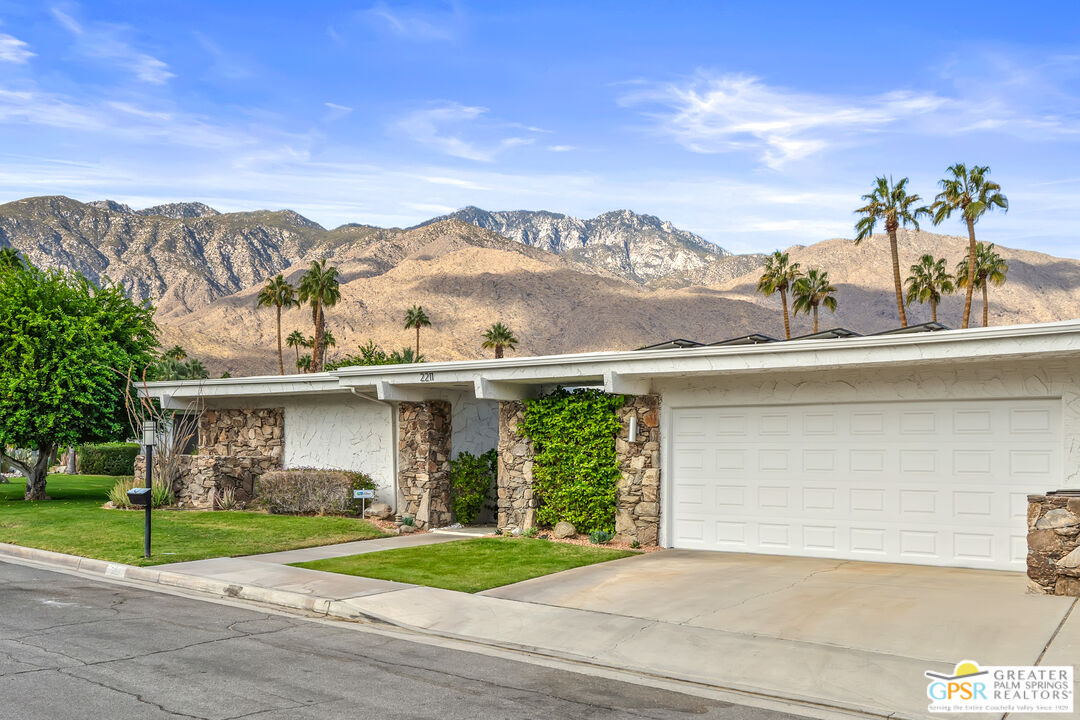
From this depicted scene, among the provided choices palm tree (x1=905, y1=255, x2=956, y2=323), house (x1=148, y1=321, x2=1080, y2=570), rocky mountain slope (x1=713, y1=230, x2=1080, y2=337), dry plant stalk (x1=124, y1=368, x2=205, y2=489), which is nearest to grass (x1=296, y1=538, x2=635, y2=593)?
house (x1=148, y1=321, x2=1080, y2=570)

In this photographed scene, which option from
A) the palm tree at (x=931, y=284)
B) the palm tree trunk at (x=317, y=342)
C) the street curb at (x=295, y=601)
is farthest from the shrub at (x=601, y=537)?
the palm tree at (x=931, y=284)

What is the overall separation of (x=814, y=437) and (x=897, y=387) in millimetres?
1532

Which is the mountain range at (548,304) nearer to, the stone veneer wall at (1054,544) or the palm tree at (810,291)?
the palm tree at (810,291)

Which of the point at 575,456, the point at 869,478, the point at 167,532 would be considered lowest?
the point at 167,532

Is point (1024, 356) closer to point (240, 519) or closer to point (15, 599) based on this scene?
point (15, 599)

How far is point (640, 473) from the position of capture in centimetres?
1631

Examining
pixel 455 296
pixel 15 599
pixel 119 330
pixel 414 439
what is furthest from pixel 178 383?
pixel 455 296

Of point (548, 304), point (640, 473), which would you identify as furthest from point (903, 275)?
point (640, 473)

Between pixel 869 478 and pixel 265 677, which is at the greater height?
pixel 869 478

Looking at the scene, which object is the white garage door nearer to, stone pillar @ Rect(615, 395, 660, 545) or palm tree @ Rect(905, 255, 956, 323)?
stone pillar @ Rect(615, 395, 660, 545)

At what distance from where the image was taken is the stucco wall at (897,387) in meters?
12.6

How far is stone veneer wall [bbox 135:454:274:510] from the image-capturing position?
22.5 metres

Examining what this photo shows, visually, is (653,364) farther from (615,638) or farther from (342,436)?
(342,436)

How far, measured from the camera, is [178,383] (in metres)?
23.7
